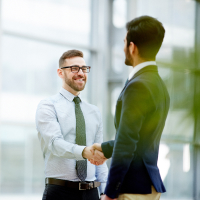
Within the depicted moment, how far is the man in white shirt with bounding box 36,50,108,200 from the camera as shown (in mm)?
1864

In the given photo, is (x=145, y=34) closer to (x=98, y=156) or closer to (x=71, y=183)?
(x=98, y=156)

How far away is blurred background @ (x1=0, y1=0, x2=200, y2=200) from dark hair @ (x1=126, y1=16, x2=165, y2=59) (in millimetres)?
2142

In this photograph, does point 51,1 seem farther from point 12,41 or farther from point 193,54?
point 193,54

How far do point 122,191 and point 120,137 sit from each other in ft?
0.78

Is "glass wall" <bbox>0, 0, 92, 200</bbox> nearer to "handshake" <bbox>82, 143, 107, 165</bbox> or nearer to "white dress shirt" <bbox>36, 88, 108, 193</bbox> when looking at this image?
"white dress shirt" <bbox>36, 88, 108, 193</bbox>

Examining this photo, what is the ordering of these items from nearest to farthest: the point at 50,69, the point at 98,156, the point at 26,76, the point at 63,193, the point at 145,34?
1. the point at 145,34
2. the point at 98,156
3. the point at 63,193
4. the point at 26,76
5. the point at 50,69

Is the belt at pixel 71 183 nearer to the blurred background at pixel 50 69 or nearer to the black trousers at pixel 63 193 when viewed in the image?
the black trousers at pixel 63 193

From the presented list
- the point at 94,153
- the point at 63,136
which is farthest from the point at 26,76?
the point at 94,153

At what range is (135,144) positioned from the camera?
4.16 ft

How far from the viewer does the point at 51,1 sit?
4.50m


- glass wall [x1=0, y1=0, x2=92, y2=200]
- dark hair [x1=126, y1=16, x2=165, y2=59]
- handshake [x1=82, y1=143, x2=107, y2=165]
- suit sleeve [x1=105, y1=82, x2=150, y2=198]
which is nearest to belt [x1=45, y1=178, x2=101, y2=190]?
handshake [x1=82, y1=143, x2=107, y2=165]

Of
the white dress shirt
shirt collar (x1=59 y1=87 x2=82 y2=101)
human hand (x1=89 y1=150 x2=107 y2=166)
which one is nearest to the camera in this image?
human hand (x1=89 y1=150 x2=107 y2=166)

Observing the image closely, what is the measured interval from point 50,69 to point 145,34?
3.26 meters

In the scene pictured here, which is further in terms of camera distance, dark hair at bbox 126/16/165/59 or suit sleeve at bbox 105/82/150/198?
dark hair at bbox 126/16/165/59
